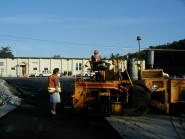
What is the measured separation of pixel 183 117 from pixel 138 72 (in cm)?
223

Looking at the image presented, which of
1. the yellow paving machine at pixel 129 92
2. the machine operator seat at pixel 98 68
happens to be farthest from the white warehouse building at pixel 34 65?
the machine operator seat at pixel 98 68

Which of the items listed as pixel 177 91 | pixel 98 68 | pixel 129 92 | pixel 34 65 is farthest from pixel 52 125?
pixel 34 65

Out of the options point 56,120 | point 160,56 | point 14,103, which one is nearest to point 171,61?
point 160,56

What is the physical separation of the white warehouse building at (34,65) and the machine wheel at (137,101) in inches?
2222

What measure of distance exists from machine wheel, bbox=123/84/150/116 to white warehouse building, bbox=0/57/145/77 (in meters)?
56.4

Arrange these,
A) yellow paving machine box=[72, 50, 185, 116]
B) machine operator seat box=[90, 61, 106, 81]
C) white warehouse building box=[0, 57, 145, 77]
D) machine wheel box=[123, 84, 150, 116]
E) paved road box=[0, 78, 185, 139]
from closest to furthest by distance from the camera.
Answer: paved road box=[0, 78, 185, 139]
yellow paving machine box=[72, 50, 185, 116]
machine wheel box=[123, 84, 150, 116]
machine operator seat box=[90, 61, 106, 81]
white warehouse building box=[0, 57, 145, 77]

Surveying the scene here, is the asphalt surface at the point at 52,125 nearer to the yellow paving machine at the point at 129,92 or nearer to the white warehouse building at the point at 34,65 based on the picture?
the yellow paving machine at the point at 129,92

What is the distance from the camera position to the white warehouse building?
69.4 meters

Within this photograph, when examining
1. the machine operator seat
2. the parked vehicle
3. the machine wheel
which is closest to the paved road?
the machine wheel

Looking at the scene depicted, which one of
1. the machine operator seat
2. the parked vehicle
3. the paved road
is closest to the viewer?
the paved road

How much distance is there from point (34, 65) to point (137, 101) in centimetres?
5978

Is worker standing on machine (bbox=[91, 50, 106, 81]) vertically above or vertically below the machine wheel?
above

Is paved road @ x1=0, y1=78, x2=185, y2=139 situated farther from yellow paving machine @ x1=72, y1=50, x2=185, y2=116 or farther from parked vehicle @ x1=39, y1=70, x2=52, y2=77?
parked vehicle @ x1=39, y1=70, x2=52, y2=77

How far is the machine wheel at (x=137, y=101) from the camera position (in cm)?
1223
